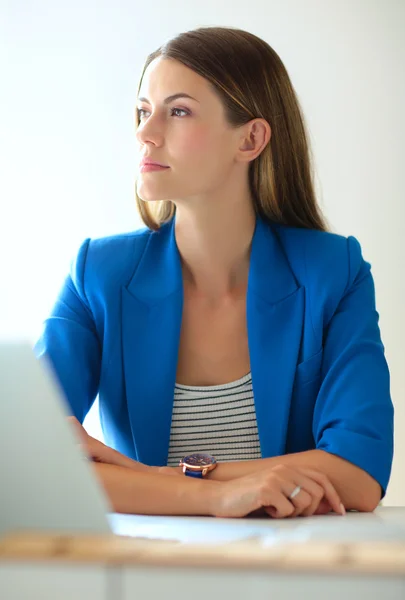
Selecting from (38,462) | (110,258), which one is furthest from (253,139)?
(38,462)

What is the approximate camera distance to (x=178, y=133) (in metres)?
1.74

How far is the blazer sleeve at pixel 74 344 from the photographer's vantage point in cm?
167

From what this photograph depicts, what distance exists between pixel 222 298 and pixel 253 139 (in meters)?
0.35

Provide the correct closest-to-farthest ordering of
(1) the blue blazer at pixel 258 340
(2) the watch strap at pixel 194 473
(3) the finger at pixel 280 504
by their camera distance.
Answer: (3) the finger at pixel 280 504 → (2) the watch strap at pixel 194 473 → (1) the blue blazer at pixel 258 340

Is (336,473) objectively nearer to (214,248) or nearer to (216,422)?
(216,422)

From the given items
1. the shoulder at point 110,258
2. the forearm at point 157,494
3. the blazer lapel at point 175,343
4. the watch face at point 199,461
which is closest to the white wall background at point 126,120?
the shoulder at point 110,258

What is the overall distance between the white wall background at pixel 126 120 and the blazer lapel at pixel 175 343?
1598 millimetres

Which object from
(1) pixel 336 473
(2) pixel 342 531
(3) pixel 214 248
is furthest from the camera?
(3) pixel 214 248

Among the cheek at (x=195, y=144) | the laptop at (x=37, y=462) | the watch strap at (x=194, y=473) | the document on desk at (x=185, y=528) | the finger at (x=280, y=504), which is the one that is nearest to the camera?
the laptop at (x=37, y=462)

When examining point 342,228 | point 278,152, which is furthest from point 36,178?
point 278,152

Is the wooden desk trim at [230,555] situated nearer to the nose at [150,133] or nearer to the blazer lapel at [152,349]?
the blazer lapel at [152,349]

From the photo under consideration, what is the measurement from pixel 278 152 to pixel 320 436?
2.11 ft

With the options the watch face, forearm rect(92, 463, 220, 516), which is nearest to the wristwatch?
the watch face

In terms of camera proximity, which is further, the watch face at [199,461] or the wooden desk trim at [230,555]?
the watch face at [199,461]
